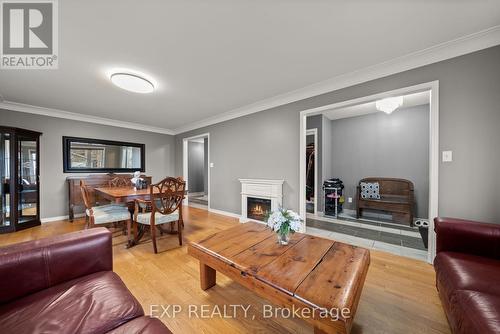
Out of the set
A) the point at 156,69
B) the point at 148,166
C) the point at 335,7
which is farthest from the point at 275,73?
the point at 148,166

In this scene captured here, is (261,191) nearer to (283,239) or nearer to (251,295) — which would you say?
(283,239)

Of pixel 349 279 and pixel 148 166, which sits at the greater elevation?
pixel 148 166

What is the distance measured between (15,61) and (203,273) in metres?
3.21

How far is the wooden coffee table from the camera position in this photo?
90 centimetres

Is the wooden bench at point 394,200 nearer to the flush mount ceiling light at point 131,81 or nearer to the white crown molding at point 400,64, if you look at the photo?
the white crown molding at point 400,64

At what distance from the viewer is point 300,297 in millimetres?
963

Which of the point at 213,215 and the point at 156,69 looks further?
the point at 213,215

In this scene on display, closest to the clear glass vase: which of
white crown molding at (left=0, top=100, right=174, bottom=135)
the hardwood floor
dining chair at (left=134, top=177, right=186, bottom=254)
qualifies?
the hardwood floor

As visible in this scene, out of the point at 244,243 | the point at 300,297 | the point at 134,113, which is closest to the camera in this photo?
the point at 300,297

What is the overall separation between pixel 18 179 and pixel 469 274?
228 inches

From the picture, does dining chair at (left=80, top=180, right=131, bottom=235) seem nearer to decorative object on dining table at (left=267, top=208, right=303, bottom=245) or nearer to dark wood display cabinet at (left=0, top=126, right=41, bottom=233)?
dark wood display cabinet at (left=0, top=126, right=41, bottom=233)

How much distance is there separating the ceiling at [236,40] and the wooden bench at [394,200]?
2732mm

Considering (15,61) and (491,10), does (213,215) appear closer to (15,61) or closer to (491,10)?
(15,61)

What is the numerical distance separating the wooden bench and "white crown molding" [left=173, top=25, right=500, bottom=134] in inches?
97.8
